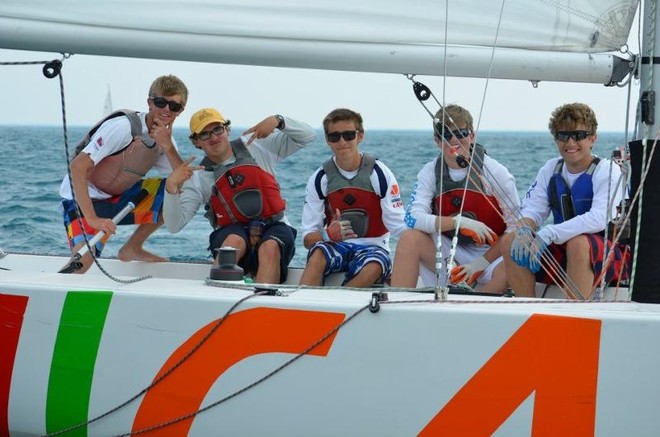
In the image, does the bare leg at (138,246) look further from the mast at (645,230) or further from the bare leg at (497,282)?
the mast at (645,230)

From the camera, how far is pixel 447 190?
4.51m

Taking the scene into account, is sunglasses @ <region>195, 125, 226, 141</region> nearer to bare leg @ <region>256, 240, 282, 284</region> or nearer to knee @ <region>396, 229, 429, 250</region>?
bare leg @ <region>256, 240, 282, 284</region>

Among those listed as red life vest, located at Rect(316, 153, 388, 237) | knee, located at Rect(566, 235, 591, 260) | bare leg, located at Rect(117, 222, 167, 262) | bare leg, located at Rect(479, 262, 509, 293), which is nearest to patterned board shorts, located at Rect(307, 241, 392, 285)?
red life vest, located at Rect(316, 153, 388, 237)

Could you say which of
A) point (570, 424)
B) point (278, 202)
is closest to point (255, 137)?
point (278, 202)

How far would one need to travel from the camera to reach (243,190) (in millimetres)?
4672

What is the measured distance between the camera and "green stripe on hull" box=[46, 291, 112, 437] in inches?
138

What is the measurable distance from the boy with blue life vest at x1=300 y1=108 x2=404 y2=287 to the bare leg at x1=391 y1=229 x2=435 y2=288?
6.1 inches

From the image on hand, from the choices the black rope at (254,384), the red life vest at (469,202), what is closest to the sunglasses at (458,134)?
the red life vest at (469,202)

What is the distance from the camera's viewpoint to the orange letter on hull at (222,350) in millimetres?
3338

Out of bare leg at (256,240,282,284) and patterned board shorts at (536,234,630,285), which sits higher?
patterned board shorts at (536,234,630,285)

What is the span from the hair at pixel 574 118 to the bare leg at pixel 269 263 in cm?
113

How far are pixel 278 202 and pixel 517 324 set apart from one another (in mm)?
1737

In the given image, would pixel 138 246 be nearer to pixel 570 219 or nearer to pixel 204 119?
pixel 204 119

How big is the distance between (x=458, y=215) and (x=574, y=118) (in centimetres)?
54
